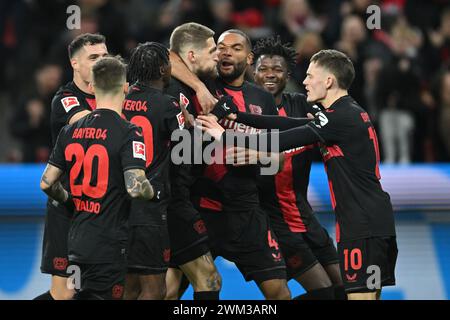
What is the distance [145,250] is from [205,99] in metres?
1.14

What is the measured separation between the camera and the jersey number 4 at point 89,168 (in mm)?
6070

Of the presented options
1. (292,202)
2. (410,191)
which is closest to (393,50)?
(410,191)

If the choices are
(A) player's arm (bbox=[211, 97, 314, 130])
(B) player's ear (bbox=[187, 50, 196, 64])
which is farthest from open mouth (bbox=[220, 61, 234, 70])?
(A) player's arm (bbox=[211, 97, 314, 130])

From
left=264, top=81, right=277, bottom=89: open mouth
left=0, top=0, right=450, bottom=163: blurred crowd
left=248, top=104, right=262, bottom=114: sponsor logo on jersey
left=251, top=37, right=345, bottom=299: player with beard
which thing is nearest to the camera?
left=248, top=104, right=262, bottom=114: sponsor logo on jersey

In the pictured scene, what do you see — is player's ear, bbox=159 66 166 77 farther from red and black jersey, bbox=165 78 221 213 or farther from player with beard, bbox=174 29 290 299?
player with beard, bbox=174 29 290 299

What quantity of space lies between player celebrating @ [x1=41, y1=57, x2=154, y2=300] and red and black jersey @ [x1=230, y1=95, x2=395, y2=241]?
1.21 meters

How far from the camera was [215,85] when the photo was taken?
7.42m

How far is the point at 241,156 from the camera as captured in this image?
6789 mm

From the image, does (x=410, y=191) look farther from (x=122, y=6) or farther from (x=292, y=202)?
(x=122, y=6)

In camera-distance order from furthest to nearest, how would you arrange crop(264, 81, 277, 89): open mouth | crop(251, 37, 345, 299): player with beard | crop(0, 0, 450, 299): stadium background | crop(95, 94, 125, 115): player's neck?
crop(0, 0, 450, 299): stadium background < crop(264, 81, 277, 89): open mouth < crop(251, 37, 345, 299): player with beard < crop(95, 94, 125, 115): player's neck

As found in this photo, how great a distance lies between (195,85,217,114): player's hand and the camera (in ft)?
22.8

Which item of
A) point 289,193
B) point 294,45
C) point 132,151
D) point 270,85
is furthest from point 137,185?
point 294,45

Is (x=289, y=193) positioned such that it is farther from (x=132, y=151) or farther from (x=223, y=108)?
(x=132, y=151)

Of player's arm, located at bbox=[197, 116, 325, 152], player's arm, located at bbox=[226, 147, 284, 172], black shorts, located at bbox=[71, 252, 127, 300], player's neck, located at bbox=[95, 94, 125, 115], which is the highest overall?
player's neck, located at bbox=[95, 94, 125, 115]
